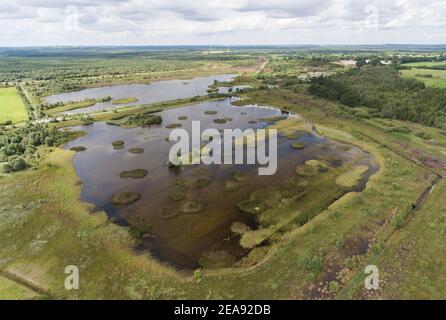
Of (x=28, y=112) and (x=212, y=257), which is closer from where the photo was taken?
(x=212, y=257)

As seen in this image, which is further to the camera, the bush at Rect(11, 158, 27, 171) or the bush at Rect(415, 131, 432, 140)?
the bush at Rect(415, 131, 432, 140)

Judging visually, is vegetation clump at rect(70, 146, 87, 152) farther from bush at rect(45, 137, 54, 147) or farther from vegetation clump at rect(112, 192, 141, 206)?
vegetation clump at rect(112, 192, 141, 206)

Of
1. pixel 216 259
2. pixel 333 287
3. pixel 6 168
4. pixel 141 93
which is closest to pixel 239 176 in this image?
pixel 216 259

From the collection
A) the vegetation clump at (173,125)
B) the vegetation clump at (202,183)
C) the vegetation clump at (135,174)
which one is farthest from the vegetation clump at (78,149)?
the vegetation clump at (202,183)

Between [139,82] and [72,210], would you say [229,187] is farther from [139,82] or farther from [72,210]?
[139,82]

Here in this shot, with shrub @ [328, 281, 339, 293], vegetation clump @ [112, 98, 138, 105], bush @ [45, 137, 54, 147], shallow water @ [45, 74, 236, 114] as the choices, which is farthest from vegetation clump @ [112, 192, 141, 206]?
vegetation clump @ [112, 98, 138, 105]
